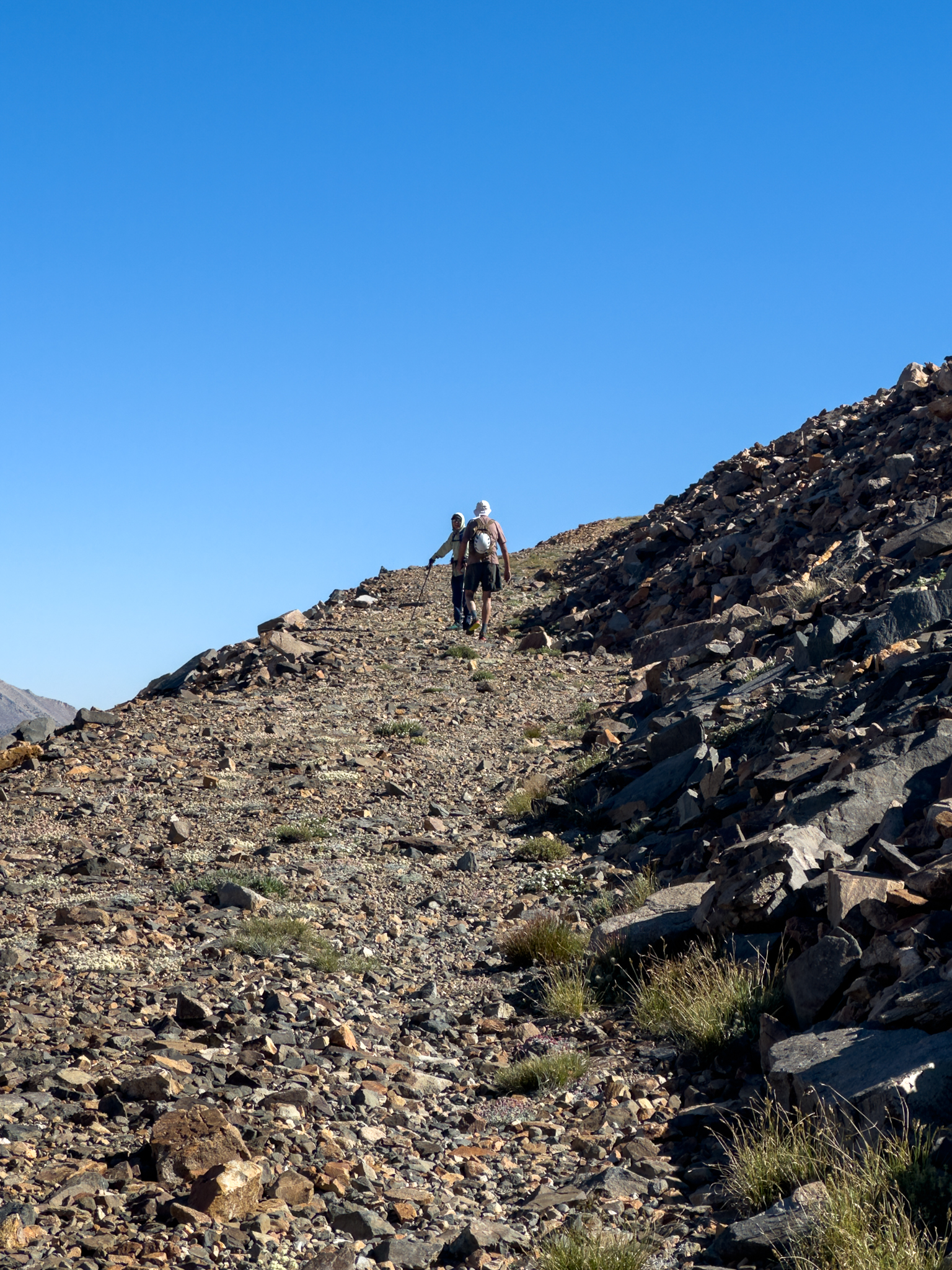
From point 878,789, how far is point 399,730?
905 cm

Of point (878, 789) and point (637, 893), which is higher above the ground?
point (878, 789)

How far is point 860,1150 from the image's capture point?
464cm

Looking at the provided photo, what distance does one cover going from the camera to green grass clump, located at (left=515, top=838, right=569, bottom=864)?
436 inches

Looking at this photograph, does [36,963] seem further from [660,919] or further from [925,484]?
[925,484]

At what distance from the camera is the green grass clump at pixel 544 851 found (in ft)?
36.3

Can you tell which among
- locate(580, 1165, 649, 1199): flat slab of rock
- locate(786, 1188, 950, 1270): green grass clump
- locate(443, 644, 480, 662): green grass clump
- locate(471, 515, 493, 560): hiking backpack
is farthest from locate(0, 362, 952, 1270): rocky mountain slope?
A: locate(471, 515, 493, 560): hiking backpack

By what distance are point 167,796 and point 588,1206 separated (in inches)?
369

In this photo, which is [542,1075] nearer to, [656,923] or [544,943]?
[656,923]

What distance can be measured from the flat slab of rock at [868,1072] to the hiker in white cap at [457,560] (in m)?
16.6

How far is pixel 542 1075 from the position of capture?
21.1 ft

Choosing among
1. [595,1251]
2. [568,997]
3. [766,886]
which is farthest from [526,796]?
[595,1251]

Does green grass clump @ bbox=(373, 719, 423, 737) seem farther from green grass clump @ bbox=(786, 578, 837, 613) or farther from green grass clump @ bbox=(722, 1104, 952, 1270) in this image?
green grass clump @ bbox=(722, 1104, 952, 1270)

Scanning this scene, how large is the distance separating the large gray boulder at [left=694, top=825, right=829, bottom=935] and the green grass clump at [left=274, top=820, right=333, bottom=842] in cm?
505

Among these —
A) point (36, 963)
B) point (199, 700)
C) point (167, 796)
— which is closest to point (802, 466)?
point (199, 700)
